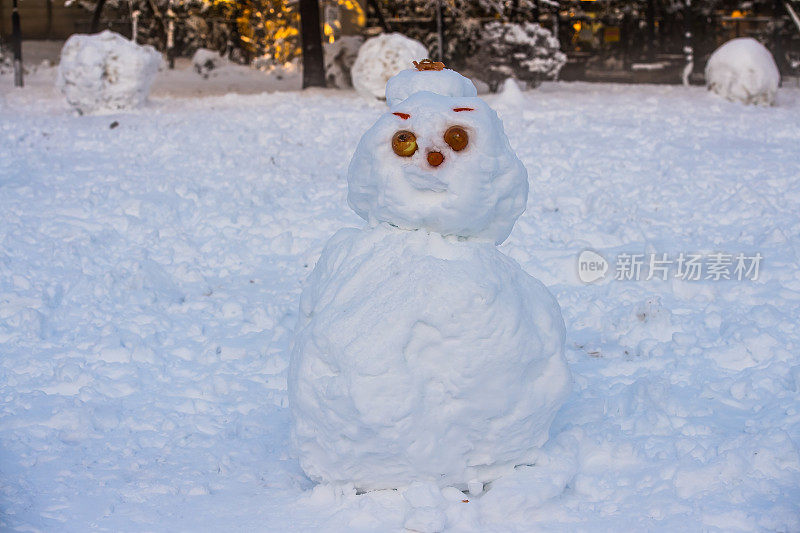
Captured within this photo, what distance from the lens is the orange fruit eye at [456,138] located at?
Answer: 3.43 m

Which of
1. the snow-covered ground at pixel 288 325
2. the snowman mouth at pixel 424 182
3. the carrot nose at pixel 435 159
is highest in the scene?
the carrot nose at pixel 435 159

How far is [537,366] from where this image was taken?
3664mm

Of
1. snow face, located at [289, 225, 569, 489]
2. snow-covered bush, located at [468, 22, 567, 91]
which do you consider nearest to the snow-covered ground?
snow face, located at [289, 225, 569, 489]

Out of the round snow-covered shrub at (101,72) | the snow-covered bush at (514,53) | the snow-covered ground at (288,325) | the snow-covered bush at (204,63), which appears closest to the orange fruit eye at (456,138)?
the snow-covered ground at (288,325)

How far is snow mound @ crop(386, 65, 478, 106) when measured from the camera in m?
3.74

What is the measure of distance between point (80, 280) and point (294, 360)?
3.31 metres

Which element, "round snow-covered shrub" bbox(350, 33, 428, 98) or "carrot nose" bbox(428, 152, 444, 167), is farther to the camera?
"round snow-covered shrub" bbox(350, 33, 428, 98)

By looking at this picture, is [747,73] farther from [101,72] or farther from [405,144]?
[405,144]

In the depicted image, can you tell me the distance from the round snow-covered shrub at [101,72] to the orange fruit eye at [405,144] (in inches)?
373

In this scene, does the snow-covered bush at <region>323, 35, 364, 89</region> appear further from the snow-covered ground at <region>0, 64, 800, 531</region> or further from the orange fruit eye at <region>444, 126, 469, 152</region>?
the orange fruit eye at <region>444, 126, 469, 152</region>

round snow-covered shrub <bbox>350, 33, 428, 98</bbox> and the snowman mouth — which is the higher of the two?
round snow-covered shrub <bbox>350, 33, 428, 98</bbox>

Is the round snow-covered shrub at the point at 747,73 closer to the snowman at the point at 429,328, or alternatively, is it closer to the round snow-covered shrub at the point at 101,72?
the round snow-covered shrub at the point at 101,72

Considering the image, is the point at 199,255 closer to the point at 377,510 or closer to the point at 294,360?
the point at 294,360

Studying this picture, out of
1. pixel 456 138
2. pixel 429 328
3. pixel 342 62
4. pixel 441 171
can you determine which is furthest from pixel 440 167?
pixel 342 62
